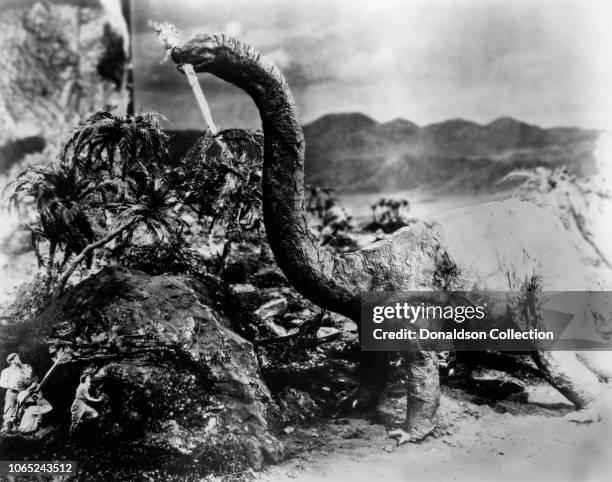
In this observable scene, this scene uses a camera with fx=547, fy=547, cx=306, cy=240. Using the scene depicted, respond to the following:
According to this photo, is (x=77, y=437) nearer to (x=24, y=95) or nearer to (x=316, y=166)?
(x=24, y=95)

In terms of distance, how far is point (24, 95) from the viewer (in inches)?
159

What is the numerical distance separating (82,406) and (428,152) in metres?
3.10

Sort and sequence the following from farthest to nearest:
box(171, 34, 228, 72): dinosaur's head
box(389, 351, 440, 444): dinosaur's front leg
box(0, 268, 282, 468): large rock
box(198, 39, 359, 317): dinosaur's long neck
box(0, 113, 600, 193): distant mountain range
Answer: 1. box(0, 113, 600, 193): distant mountain range
2. box(389, 351, 440, 444): dinosaur's front leg
3. box(0, 268, 282, 468): large rock
4. box(198, 39, 359, 317): dinosaur's long neck
5. box(171, 34, 228, 72): dinosaur's head

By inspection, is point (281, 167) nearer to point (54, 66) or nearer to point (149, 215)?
point (149, 215)

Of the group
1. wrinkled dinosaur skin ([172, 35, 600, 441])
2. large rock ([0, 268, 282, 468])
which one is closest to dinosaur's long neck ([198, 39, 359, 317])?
wrinkled dinosaur skin ([172, 35, 600, 441])

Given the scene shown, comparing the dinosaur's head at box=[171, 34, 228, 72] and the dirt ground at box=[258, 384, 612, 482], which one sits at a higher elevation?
the dinosaur's head at box=[171, 34, 228, 72]

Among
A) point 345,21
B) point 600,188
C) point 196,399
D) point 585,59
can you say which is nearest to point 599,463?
point 600,188

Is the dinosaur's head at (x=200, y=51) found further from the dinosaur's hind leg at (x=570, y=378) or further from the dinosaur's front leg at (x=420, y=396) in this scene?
the dinosaur's hind leg at (x=570, y=378)

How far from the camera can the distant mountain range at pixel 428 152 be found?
393 centimetres

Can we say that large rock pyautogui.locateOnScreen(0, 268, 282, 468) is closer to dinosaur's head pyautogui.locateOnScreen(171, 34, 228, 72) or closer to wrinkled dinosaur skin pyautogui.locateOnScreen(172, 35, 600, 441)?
wrinkled dinosaur skin pyautogui.locateOnScreen(172, 35, 600, 441)

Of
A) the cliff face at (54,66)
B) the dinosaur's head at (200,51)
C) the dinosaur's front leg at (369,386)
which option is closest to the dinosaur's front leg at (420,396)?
the dinosaur's front leg at (369,386)

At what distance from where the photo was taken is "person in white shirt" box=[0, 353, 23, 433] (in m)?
2.76

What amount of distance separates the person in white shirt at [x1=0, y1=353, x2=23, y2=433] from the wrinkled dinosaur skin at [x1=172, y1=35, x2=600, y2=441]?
147cm

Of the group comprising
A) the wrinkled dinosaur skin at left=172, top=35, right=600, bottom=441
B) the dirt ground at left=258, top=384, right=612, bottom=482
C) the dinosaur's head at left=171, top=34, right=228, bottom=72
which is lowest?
the dirt ground at left=258, top=384, right=612, bottom=482
